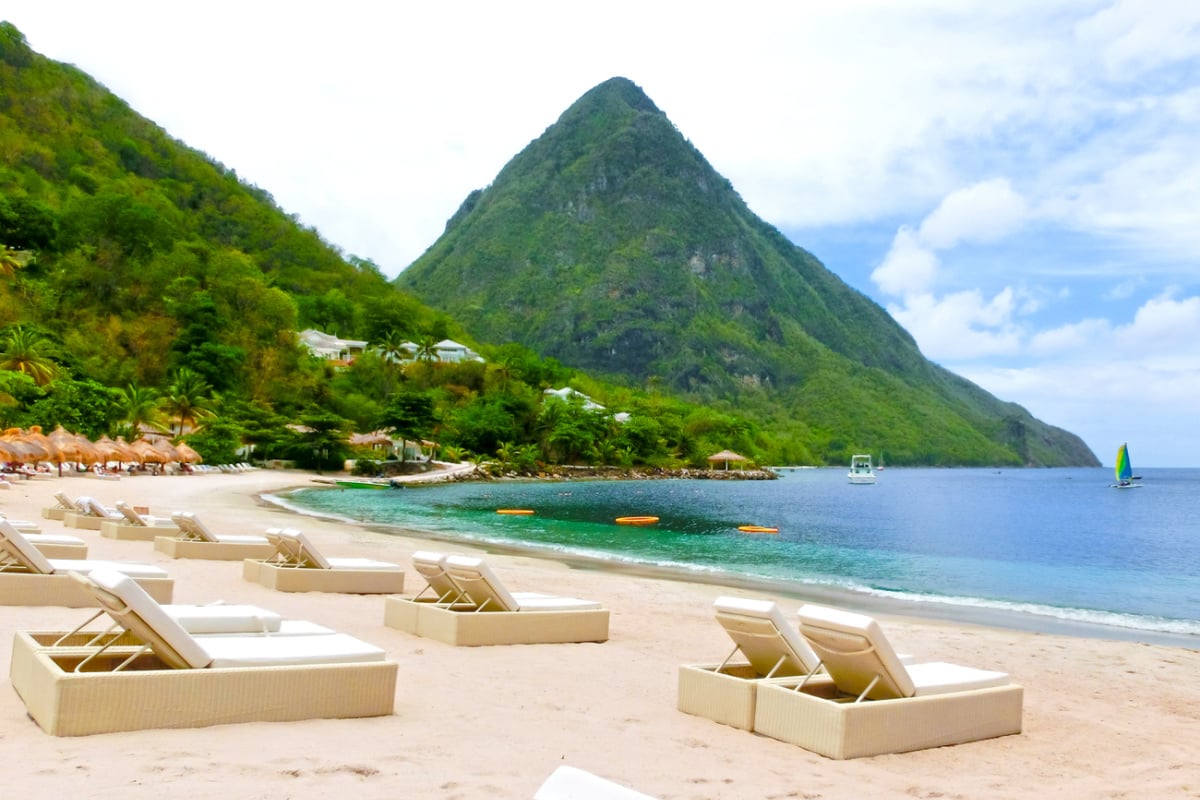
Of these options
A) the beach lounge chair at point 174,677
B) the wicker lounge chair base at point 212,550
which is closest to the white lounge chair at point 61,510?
the wicker lounge chair base at point 212,550

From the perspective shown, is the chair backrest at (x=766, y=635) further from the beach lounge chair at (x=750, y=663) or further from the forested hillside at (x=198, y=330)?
the forested hillside at (x=198, y=330)

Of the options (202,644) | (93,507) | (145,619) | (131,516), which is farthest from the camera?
(93,507)

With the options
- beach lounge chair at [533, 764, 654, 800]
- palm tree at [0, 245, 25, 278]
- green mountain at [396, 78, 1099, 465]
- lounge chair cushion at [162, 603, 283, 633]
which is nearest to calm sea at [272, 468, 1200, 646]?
lounge chair cushion at [162, 603, 283, 633]

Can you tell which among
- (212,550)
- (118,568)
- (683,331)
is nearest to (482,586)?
(118,568)

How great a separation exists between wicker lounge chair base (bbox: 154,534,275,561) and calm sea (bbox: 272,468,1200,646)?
761 cm

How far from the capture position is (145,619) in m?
4.38

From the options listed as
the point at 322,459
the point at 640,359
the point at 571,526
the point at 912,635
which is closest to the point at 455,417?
the point at 322,459

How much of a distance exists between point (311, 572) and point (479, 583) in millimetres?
3313

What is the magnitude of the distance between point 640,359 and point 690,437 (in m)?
71.0

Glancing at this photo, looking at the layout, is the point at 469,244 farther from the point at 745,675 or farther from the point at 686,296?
the point at 745,675

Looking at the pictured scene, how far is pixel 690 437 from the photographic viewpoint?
96938 mm

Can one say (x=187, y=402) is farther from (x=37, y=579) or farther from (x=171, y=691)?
(x=171, y=691)

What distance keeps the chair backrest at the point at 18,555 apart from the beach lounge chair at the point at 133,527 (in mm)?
7070

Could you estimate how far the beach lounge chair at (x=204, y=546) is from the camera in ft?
42.7
